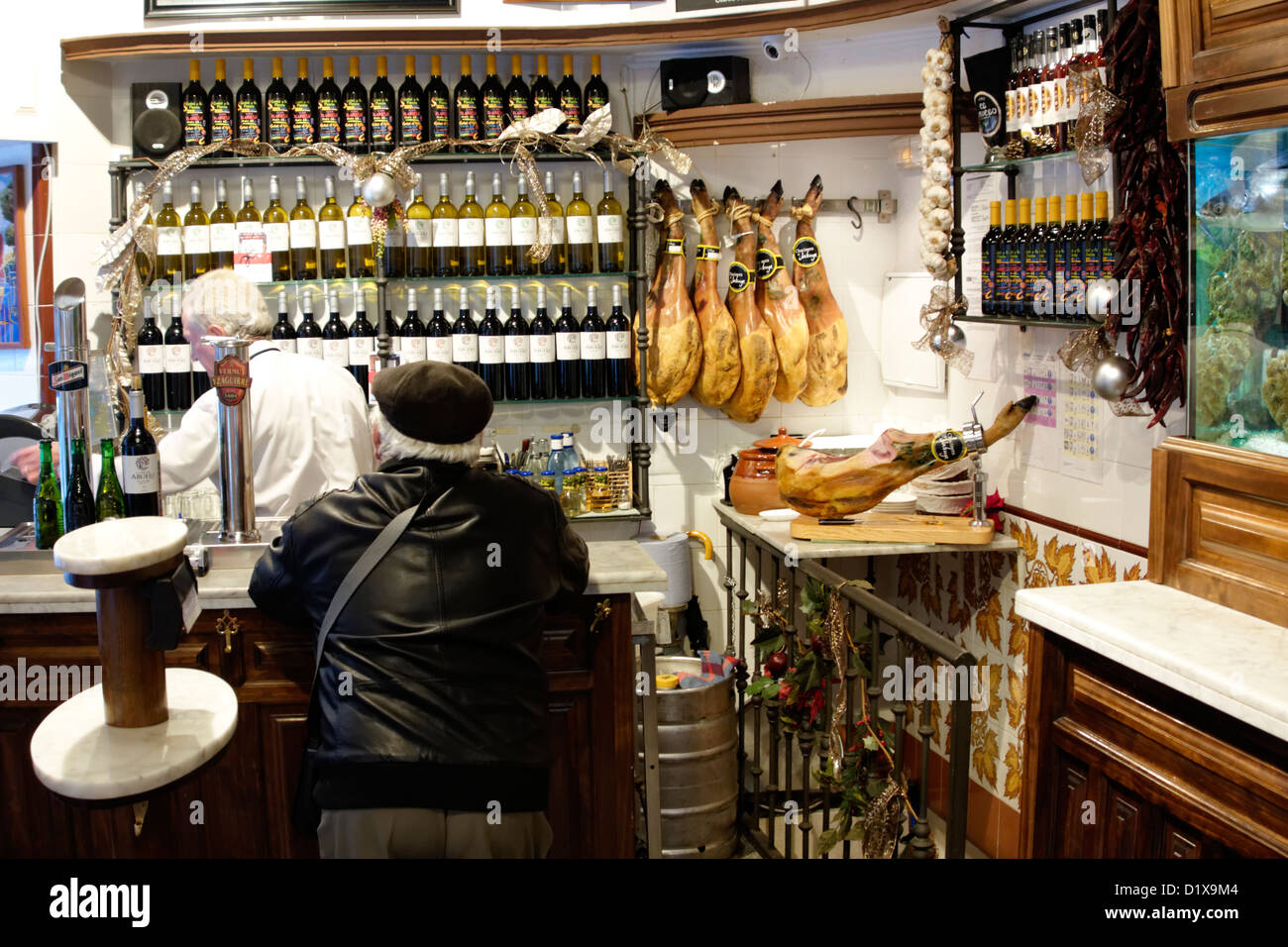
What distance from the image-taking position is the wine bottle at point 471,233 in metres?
4.75

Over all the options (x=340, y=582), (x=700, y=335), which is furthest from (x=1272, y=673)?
(x=700, y=335)

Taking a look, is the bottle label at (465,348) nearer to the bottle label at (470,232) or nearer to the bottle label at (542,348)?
the bottle label at (542,348)

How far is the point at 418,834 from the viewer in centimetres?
266

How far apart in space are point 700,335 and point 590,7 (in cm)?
133

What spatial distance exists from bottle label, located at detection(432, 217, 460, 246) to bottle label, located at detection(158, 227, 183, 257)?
98cm

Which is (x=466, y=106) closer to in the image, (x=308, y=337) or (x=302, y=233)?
(x=302, y=233)

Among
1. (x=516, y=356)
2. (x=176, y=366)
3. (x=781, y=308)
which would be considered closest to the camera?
(x=176, y=366)

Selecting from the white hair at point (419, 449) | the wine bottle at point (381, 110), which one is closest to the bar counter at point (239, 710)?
Result: the white hair at point (419, 449)

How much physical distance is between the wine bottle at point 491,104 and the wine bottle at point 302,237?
2.40 ft

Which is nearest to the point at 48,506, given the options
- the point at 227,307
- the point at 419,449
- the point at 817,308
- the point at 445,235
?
the point at 227,307

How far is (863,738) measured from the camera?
3.74 metres

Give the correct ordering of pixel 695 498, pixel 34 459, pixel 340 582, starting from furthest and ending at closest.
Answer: pixel 695 498
pixel 34 459
pixel 340 582

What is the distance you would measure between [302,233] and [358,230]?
0.23 meters
